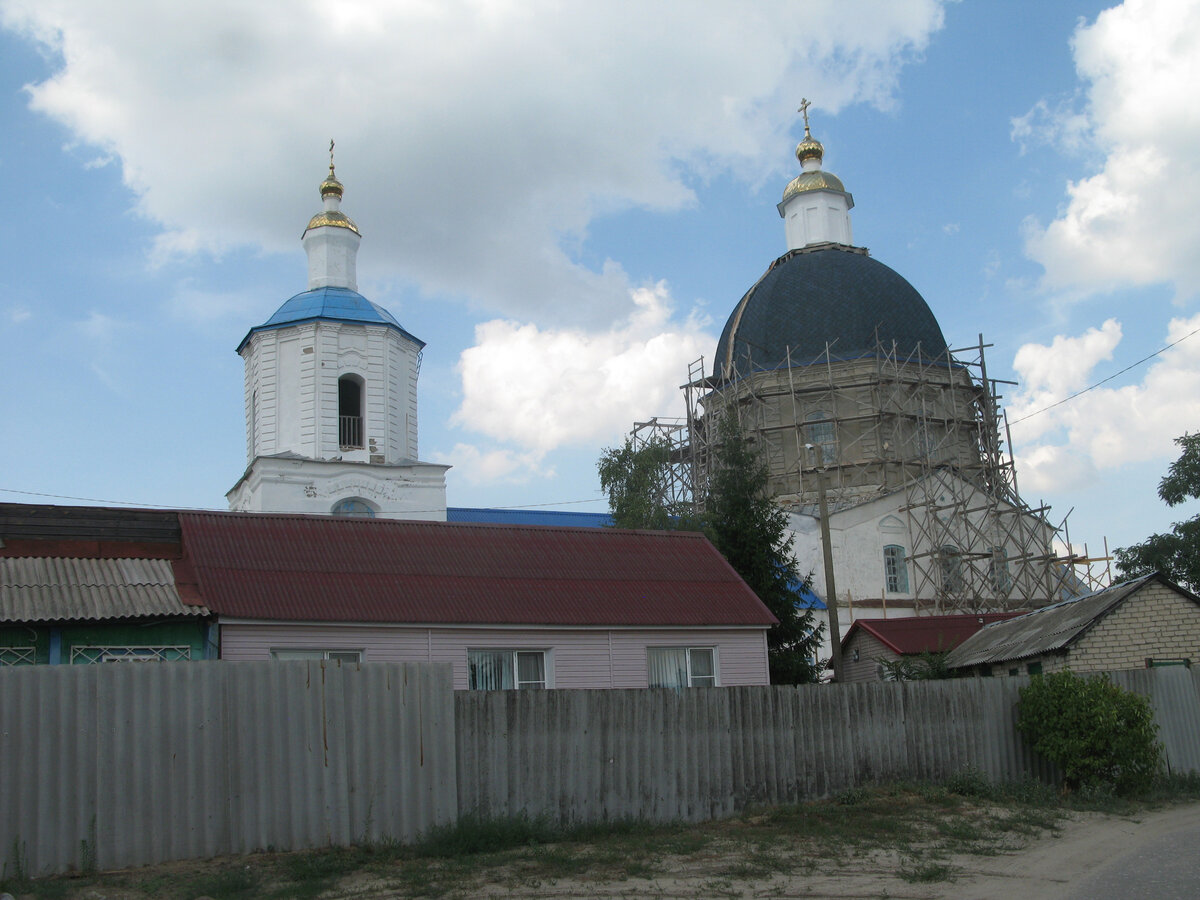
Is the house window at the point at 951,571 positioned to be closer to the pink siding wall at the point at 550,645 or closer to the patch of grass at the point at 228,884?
the pink siding wall at the point at 550,645

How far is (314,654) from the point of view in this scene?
15344 mm

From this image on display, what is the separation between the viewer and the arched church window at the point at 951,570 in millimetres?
35438

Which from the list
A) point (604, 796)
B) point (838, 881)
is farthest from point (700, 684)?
point (838, 881)

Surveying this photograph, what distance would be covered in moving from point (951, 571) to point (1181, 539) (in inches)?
282

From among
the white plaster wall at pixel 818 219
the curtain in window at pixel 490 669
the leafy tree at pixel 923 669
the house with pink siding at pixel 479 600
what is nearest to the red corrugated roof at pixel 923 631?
the leafy tree at pixel 923 669

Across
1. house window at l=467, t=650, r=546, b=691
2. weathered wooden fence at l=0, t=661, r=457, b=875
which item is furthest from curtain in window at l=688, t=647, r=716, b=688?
weathered wooden fence at l=0, t=661, r=457, b=875

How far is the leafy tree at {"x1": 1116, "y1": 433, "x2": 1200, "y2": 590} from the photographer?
96.6 feet

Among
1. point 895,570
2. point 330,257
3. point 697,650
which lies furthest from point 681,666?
point 895,570

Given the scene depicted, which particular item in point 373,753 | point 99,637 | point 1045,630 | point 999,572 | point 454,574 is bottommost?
point 373,753

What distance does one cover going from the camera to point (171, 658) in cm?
1416

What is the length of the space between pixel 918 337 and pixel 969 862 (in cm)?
3146

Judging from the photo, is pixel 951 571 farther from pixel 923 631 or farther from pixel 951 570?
pixel 923 631

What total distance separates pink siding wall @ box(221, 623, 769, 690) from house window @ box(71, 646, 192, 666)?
1.97 feet

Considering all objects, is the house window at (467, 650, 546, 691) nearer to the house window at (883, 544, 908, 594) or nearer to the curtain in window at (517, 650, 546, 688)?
the curtain in window at (517, 650, 546, 688)
